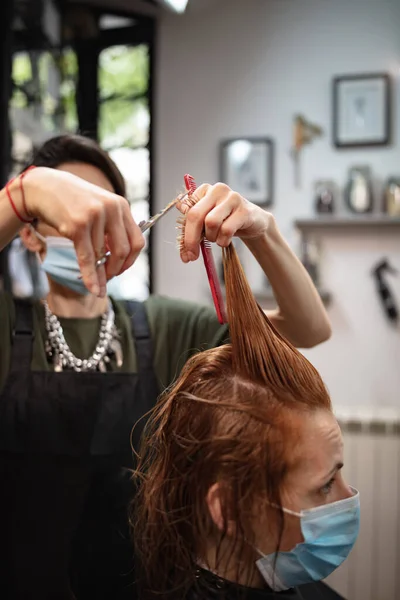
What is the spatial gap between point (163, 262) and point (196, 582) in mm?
1879

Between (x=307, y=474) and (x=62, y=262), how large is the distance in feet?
2.31

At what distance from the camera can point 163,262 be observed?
2.67m

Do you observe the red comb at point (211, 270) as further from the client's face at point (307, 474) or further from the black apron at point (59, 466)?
the black apron at point (59, 466)

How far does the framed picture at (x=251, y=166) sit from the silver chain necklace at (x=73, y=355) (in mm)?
1443

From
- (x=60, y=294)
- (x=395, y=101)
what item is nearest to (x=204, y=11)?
(x=395, y=101)

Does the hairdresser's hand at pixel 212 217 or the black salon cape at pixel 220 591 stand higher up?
the hairdresser's hand at pixel 212 217

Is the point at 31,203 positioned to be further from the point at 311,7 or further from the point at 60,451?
the point at 311,7

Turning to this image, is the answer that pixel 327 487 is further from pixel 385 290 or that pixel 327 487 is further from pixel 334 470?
pixel 385 290

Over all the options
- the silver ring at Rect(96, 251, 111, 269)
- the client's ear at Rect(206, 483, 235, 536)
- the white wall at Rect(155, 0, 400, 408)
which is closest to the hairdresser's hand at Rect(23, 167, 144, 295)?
the silver ring at Rect(96, 251, 111, 269)

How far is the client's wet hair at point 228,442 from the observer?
85 cm

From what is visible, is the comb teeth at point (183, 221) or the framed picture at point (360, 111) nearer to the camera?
the comb teeth at point (183, 221)

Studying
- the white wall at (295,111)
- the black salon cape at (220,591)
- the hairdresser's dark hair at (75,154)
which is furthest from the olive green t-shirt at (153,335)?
the white wall at (295,111)

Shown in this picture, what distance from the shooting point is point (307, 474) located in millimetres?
870

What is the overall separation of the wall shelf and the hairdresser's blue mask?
151cm
